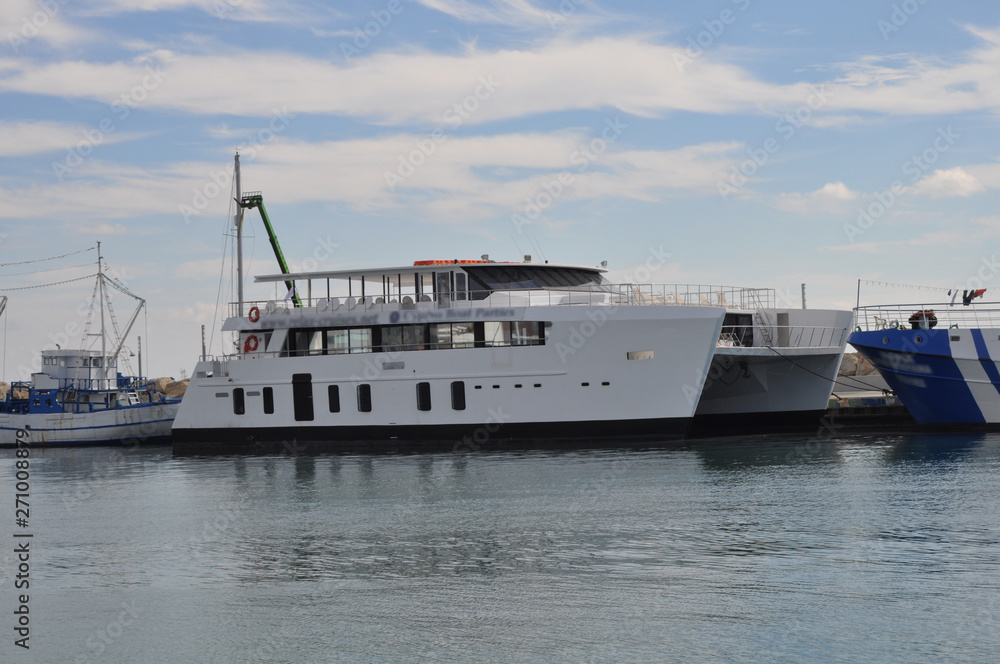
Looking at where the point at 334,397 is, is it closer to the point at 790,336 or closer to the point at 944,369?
the point at 790,336

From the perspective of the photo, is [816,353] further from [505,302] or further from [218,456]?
[218,456]

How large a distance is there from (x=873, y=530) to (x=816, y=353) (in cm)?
1528

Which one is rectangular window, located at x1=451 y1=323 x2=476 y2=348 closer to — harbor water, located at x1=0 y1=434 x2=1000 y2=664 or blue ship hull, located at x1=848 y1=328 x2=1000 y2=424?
harbor water, located at x1=0 y1=434 x2=1000 y2=664

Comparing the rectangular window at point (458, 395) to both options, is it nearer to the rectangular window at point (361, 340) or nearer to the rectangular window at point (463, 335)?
the rectangular window at point (463, 335)

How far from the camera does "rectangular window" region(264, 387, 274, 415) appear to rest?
3250 cm

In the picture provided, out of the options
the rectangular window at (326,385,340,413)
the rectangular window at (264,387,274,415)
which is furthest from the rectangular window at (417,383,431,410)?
the rectangular window at (264,387,274,415)

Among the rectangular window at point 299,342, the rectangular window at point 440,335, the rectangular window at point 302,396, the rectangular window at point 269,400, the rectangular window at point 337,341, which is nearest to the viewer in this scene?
the rectangular window at point 440,335

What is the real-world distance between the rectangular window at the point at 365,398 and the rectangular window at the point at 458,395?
2.78 metres

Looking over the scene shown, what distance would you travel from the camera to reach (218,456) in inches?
1289

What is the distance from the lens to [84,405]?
Answer: 45.0 m

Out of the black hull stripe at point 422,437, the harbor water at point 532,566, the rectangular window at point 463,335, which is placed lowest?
the harbor water at point 532,566

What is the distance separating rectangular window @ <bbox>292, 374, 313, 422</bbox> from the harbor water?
7.27 meters

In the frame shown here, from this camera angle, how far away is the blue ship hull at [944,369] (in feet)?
97.8

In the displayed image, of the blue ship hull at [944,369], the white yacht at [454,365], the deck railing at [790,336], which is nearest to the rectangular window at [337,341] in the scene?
the white yacht at [454,365]
